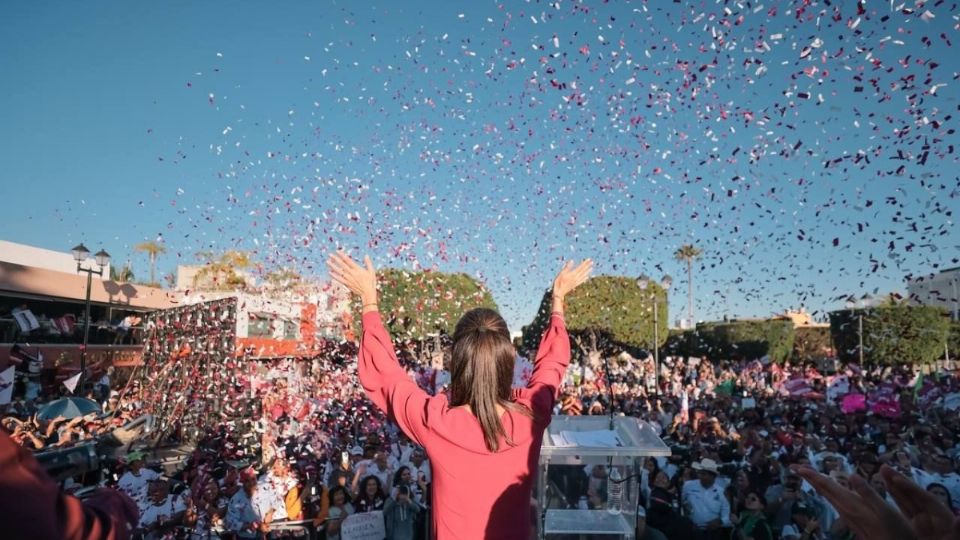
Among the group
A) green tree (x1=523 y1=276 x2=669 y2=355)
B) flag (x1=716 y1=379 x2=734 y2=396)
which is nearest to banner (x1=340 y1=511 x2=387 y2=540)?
flag (x1=716 y1=379 x2=734 y2=396)

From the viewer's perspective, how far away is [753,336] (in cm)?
5069

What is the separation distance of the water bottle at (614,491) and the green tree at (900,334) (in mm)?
40100

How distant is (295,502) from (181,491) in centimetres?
154

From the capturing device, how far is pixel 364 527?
25.0ft

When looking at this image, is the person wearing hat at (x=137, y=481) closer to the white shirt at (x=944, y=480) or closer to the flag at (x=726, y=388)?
the white shirt at (x=944, y=480)

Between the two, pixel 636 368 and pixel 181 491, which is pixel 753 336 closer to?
pixel 636 368

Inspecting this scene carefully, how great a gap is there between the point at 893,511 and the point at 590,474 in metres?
2.92

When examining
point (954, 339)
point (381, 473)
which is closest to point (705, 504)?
point (381, 473)

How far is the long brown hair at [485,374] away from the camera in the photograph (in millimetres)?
2213

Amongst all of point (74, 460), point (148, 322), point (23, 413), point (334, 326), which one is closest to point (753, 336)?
point (334, 326)

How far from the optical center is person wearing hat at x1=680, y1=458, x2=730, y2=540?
28.1ft

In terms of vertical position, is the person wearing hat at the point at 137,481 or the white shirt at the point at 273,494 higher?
the person wearing hat at the point at 137,481

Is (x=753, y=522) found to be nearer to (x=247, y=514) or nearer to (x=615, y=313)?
(x=247, y=514)

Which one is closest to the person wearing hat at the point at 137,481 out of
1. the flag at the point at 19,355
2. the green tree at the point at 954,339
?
the flag at the point at 19,355
